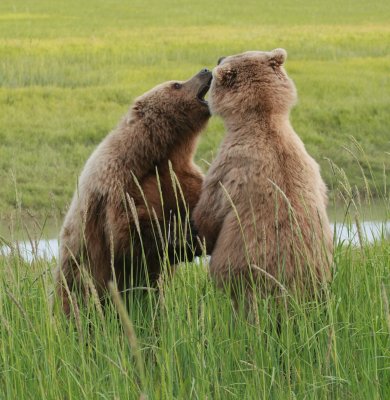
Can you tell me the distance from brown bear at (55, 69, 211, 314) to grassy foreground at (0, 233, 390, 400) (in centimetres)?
38

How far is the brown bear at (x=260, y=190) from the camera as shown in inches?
148

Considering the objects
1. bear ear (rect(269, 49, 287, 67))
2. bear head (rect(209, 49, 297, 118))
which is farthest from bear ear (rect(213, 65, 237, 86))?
bear ear (rect(269, 49, 287, 67))

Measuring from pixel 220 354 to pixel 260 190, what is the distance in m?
0.64

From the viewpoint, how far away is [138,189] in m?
4.36

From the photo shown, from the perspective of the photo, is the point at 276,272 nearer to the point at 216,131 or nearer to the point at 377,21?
the point at 216,131

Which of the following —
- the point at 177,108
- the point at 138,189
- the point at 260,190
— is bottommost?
the point at 138,189

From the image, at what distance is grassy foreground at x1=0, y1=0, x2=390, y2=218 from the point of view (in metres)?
11.2

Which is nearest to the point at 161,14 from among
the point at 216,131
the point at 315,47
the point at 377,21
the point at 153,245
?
the point at 377,21

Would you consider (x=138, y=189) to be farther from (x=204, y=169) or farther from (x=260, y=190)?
(x=204, y=169)

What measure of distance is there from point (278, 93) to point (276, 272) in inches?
29.5

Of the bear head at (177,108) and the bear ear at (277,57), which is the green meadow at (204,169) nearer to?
the bear ear at (277,57)

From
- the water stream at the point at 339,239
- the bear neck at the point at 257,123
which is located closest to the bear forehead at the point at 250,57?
the bear neck at the point at 257,123

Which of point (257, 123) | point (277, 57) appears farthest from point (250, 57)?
point (257, 123)

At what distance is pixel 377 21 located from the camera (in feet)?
80.3
